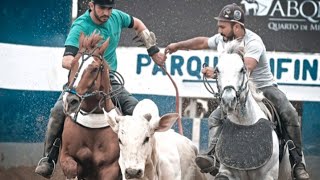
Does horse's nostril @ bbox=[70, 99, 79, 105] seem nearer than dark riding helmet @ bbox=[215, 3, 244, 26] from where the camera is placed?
Yes

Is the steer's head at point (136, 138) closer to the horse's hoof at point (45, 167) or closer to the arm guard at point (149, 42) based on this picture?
the horse's hoof at point (45, 167)

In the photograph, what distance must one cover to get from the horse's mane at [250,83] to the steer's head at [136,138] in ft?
2.90

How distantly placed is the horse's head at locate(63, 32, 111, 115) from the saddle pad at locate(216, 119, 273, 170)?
1127mm

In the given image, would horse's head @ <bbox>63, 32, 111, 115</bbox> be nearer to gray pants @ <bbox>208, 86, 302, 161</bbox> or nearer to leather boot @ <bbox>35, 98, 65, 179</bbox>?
leather boot @ <bbox>35, 98, 65, 179</bbox>

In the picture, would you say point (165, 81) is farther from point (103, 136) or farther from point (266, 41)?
point (103, 136)

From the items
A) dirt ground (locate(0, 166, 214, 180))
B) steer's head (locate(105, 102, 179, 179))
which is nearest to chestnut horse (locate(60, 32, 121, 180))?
steer's head (locate(105, 102, 179, 179))

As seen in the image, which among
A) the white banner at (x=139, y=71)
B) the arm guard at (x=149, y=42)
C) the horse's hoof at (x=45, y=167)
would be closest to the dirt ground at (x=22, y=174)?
the white banner at (x=139, y=71)

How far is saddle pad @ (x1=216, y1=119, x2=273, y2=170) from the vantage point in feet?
31.9

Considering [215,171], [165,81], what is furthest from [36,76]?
[215,171]

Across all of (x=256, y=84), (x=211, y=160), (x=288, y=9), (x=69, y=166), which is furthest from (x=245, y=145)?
(x=288, y=9)

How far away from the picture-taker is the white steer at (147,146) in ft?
28.9

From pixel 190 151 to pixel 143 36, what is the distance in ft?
4.59

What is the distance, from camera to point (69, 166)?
9.61 m

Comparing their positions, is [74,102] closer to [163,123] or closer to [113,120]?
[113,120]
